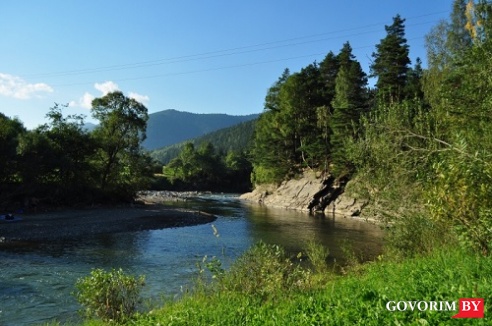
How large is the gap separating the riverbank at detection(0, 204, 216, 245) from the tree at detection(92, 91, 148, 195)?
29.9 ft

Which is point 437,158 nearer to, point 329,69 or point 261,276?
point 261,276

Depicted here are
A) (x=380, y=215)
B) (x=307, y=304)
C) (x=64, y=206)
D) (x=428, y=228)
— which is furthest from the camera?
(x=64, y=206)

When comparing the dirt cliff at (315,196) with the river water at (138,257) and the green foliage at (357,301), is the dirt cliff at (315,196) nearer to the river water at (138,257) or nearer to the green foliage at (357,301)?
the river water at (138,257)

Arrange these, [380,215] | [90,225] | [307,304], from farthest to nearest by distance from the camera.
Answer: [90,225]
[380,215]
[307,304]

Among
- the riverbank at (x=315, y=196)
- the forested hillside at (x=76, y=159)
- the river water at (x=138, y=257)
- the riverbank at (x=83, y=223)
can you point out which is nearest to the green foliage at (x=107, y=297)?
the river water at (x=138, y=257)

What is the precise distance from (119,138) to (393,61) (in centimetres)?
4075

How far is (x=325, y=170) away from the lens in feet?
204

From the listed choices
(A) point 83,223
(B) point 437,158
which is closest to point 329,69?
(A) point 83,223

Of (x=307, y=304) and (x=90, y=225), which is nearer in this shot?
(x=307, y=304)

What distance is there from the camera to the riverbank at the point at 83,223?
88.6ft

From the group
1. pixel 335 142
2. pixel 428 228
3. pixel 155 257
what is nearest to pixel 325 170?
pixel 335 142

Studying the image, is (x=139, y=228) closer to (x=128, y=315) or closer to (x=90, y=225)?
(x=90, y=225)

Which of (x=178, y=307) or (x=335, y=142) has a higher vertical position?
(x=335, y=142)

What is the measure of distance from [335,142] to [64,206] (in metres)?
38.0
